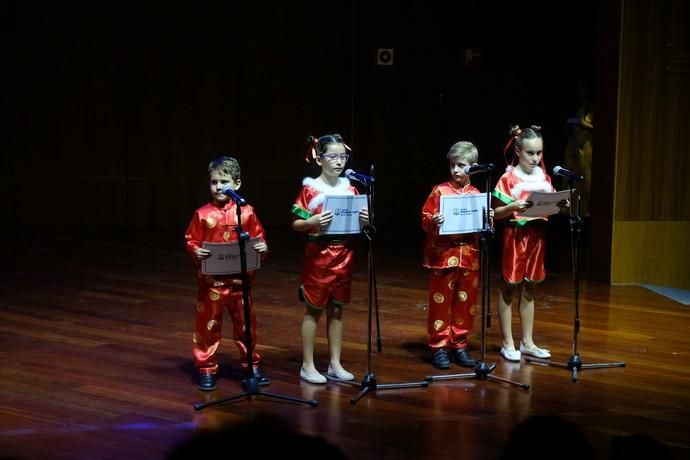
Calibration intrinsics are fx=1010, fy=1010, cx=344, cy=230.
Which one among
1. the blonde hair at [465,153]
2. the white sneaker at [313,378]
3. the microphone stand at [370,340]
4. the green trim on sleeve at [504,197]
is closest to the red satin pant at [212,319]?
the white sneaker at [313,378]

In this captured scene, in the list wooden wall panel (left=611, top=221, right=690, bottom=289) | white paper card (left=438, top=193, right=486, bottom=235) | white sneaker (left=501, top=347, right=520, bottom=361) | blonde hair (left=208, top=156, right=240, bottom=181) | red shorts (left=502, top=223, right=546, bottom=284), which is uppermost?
blonde hair (left=208, top=156, right=240, bottom=181)

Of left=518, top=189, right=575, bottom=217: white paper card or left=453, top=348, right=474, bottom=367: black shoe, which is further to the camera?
left=453, top=348, right=474, bottom=367: black shoe

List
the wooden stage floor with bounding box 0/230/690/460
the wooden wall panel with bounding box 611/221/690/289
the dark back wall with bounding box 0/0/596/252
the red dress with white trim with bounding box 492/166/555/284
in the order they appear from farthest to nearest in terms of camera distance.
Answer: the dark back wall with bounding box 0/0/596/252 < the wooden wall panel with bounding box 611/221/690/289 < the red dress with white trim with bounding box 492/166/555/284 < the wooden stage floor with bounding box 0/230/690/460

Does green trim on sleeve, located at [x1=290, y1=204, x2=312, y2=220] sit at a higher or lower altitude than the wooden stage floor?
higher

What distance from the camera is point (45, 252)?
873cm

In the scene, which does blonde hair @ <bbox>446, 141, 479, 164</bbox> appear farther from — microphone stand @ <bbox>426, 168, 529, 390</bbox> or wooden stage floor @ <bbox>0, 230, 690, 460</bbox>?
wooden stage floor @ <bbox>0, 230, 690, 460</bbox>

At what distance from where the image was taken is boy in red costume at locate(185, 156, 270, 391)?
4.47m

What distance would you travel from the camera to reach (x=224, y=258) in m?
4.36

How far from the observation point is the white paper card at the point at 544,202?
485 cm

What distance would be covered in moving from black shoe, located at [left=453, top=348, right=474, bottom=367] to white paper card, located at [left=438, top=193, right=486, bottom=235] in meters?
0.67

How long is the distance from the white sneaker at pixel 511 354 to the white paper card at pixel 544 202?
76 cm

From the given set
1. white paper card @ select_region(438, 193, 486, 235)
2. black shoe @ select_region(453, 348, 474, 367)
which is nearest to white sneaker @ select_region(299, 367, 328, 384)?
black shoe @ select_region(453, 348, 474, 367)

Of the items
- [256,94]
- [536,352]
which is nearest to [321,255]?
[536,352]

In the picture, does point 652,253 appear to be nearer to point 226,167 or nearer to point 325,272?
point 325,272
